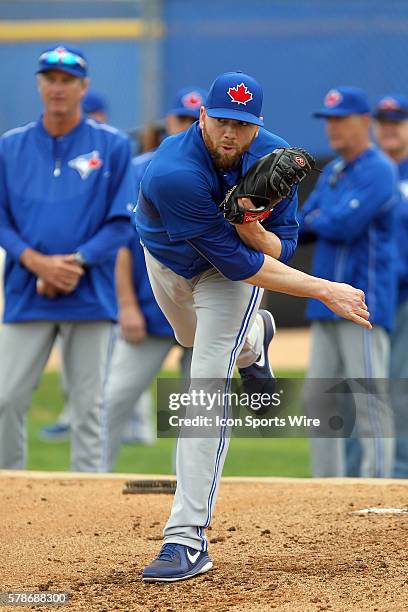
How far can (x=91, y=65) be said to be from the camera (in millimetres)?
13688

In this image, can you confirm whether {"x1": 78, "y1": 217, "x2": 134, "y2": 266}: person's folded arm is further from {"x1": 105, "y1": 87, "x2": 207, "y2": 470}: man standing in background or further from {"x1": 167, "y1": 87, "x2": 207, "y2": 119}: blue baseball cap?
{"x1": 167, "y1": 87, "x2": 207, "y2": 119}: blue baseball cap

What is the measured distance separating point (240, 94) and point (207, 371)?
40.1 inches

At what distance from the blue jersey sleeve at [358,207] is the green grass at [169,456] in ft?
7.32

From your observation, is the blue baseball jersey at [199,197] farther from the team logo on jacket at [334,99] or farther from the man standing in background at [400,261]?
the man standing in background at [400,261]

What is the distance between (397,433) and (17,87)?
7.96 meters

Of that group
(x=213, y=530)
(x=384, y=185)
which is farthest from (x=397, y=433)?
Answer: (x=213, y=530)

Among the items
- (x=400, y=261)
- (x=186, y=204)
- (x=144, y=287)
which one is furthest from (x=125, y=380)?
(x=186, y=204)

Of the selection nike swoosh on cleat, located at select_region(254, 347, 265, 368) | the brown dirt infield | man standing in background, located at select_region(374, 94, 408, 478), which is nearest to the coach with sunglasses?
the brown dirt infield

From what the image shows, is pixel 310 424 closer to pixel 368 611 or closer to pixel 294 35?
pixel 368 611

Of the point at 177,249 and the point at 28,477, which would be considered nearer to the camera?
the point at 177,249

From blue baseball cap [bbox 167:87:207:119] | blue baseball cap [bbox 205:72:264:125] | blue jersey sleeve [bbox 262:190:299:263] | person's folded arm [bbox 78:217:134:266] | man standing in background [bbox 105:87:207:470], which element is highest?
blue baseball cap [bbox 167:87:207:119]

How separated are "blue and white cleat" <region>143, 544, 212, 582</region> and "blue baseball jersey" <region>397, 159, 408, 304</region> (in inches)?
152

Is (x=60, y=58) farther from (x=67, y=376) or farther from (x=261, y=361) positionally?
(x=261, y=361)

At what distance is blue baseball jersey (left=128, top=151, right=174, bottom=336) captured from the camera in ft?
23.4
